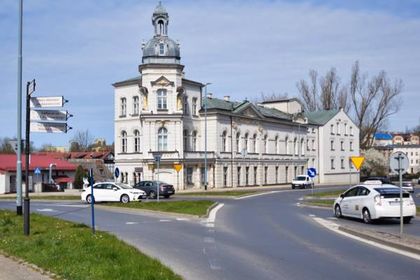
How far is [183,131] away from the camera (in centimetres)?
6706

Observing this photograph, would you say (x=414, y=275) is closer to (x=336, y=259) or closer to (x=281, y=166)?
(x=336, y=259)

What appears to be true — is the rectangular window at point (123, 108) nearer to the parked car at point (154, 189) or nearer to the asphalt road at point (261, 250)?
the parked car at point (154, 189)

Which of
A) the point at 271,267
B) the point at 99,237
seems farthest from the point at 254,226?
the point at 271,267

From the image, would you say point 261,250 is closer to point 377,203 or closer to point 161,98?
point 377,203

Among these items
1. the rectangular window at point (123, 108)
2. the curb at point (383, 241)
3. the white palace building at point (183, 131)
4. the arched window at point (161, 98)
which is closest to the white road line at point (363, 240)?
the curb at point (383, 241)

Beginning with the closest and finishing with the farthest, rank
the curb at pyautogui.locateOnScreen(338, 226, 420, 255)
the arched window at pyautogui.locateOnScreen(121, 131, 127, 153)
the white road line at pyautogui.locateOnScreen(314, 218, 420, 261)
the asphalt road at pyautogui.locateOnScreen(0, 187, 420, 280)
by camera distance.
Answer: the asphalt road at pyautogui.locateOnScreen(0, 187, 420, 280) → the white road line at pyautogui.locateOnScreen(314, 218, 420, 261) → the curb at pyautogui.locateOnScreen(338, 226, 420, 255) → the arched window at pyautogui.locateOnScreen(121, 131, 127, 153)

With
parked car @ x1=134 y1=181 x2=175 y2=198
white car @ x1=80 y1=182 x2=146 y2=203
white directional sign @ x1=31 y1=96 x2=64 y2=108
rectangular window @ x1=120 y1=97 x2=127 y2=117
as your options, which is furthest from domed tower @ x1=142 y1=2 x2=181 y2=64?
white directional sign @ x1=31 y1=96 x2=64 y2=108

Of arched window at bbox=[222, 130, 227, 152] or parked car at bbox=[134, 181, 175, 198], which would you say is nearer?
parked car at bbox=[134, 181, 175, 198]

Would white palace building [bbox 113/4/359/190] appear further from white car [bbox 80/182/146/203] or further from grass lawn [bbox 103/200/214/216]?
grass lawn [bbox 103/200/214/216]

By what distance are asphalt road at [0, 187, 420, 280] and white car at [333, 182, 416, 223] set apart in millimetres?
502

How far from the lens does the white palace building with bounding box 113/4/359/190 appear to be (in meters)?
64.4

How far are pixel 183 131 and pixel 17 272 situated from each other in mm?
57268

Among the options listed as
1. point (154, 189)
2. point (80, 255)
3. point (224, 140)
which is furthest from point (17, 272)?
point (224, 140)

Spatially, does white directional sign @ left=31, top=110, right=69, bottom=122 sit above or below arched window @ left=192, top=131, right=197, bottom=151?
below
